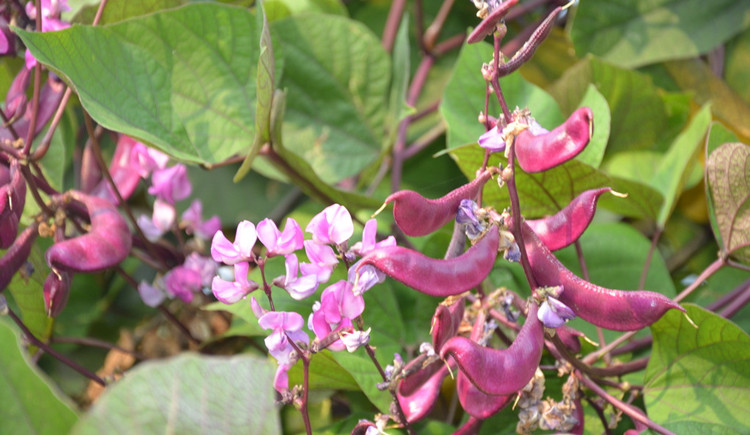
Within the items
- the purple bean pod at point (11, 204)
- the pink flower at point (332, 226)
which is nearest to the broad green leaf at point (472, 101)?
the pink flower at point (332, 226)

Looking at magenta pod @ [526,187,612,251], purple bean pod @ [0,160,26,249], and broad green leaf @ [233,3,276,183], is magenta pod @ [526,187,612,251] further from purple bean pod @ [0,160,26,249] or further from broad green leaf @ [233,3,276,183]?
purple bean pod @ [0,160,26,249]

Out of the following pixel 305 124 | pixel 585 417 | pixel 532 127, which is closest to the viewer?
pixel 532 127

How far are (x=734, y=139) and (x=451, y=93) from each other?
23cm

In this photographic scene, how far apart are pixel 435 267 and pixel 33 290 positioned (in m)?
0.36

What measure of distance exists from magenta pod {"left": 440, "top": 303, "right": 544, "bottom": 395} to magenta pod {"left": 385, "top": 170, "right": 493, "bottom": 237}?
0.20ft

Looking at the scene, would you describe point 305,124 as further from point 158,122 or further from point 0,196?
point 0,196

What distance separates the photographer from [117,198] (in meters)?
0.60

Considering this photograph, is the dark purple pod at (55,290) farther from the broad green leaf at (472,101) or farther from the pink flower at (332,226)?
the broad green leaf at (472,101)

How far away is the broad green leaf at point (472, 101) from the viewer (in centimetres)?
61

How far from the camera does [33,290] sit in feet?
1.89

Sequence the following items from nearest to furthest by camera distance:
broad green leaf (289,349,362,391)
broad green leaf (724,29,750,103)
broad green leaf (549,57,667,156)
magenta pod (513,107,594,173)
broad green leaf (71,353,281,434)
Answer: broad green leaf (71,353,281,434), magenta pod (513,107,594,173), broad green leaf (289,349,362,391), broad green leaf (549,57,667,156), broad green leaf (724,29,750,103)

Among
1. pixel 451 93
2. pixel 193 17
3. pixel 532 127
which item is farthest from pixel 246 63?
pixel 532 127

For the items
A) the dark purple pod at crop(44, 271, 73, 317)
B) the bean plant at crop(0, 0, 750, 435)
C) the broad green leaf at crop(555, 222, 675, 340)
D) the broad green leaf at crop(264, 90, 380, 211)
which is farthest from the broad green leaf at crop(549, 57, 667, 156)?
the dark purple pod at crop(44, 271, 73, 317)

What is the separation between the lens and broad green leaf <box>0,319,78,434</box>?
1.01 feet
